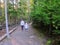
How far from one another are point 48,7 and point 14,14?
30806 millimetres

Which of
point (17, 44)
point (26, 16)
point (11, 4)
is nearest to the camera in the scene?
point (17, 44)

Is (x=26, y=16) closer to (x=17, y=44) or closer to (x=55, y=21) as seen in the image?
(x=17, y=44)

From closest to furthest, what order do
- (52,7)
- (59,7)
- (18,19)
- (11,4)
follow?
(59,7) < (52,7) < (11,4) < (18,19)

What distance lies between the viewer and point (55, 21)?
47.8ft

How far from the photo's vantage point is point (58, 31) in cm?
1478

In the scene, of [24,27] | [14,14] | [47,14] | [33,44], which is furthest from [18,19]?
[47,14]

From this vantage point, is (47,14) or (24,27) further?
(24,27)

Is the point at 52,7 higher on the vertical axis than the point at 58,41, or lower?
higher

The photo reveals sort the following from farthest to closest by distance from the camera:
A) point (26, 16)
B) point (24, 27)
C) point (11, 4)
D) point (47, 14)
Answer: point (26, 16) < point (11, 4) < point (24, 27) < point (47, 14)

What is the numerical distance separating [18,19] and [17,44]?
101 feet

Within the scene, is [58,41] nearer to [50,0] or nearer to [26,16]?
[50,0]

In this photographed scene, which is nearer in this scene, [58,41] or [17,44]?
[58,41]

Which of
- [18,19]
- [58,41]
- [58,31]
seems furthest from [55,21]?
[18,19]

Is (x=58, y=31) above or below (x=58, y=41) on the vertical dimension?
above
